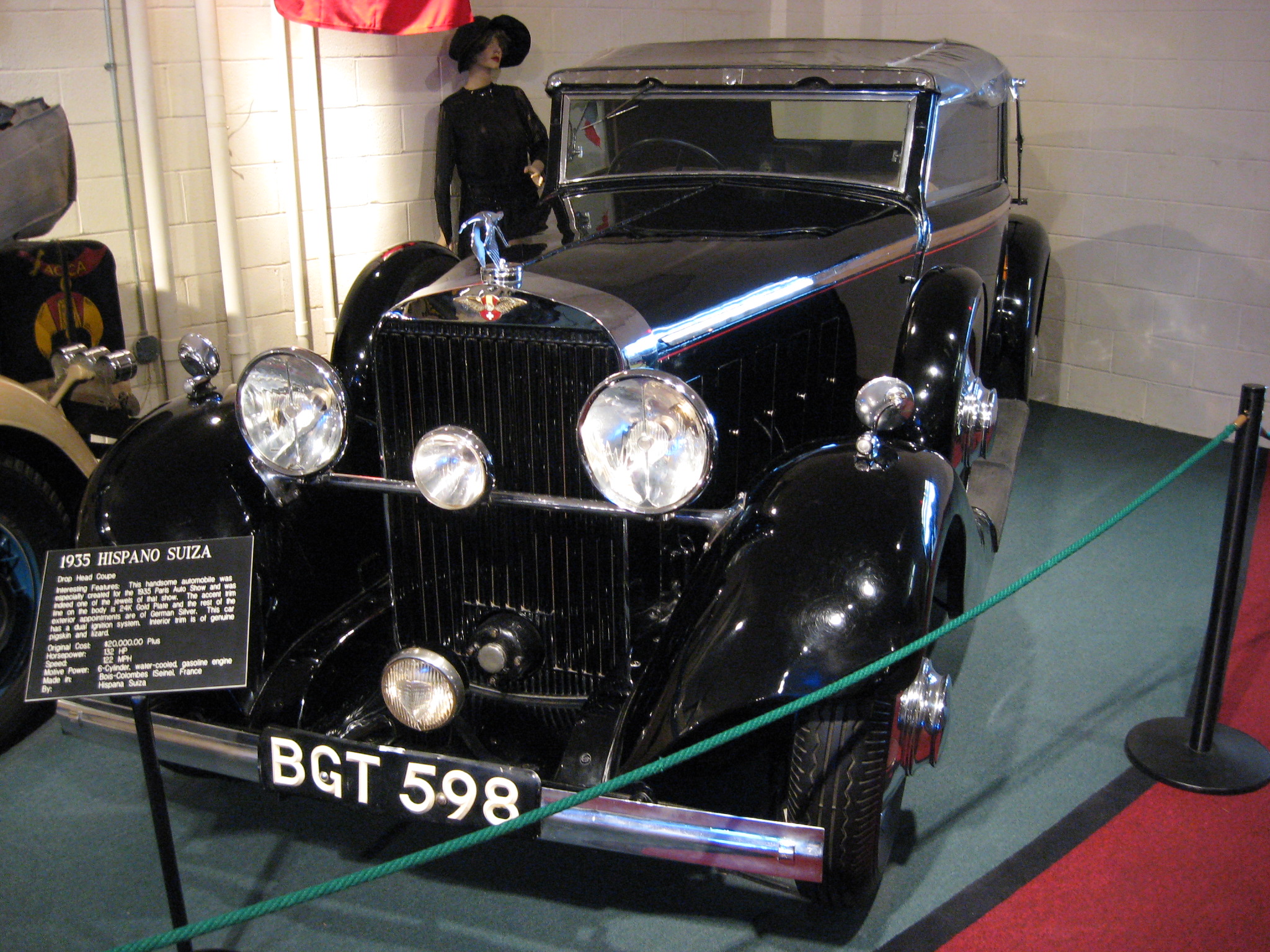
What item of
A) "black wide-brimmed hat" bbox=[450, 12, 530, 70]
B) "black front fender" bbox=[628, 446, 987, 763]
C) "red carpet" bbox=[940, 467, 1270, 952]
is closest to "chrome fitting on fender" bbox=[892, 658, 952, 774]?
"black front fender" bbox=[628, 446, 987, 763]

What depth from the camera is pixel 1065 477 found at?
456 cm

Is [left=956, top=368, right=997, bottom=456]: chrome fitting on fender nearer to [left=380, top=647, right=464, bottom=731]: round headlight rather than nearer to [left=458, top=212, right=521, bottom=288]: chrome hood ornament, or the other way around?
[left=458, top=212, right=521, bottom=288]: chrome hood ornament

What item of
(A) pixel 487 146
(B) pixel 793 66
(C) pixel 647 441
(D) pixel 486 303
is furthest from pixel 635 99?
(C) pixel 647 441

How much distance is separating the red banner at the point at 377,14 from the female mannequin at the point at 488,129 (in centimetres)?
31

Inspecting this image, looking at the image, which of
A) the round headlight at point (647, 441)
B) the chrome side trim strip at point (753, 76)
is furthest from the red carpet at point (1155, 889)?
the chrome side trim strip at point (753, 76)

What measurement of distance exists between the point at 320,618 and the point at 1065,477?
3.15 m

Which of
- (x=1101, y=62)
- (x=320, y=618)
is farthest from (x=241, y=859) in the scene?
(x=1101, y=62)

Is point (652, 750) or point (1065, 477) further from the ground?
point (652, 750)

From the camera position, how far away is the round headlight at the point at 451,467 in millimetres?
2143

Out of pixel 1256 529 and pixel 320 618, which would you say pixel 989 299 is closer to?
pixel 1256 529

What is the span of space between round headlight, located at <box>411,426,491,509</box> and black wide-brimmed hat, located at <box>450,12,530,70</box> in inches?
127

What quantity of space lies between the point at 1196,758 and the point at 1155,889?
542 millimetres

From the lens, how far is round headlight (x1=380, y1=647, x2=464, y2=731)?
2020 mm

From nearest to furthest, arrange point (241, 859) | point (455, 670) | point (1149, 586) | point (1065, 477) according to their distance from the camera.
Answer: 1. point (455, 670)
2. point (241, 859)
3. point (1149, 586)
4. point (1065, 477)
